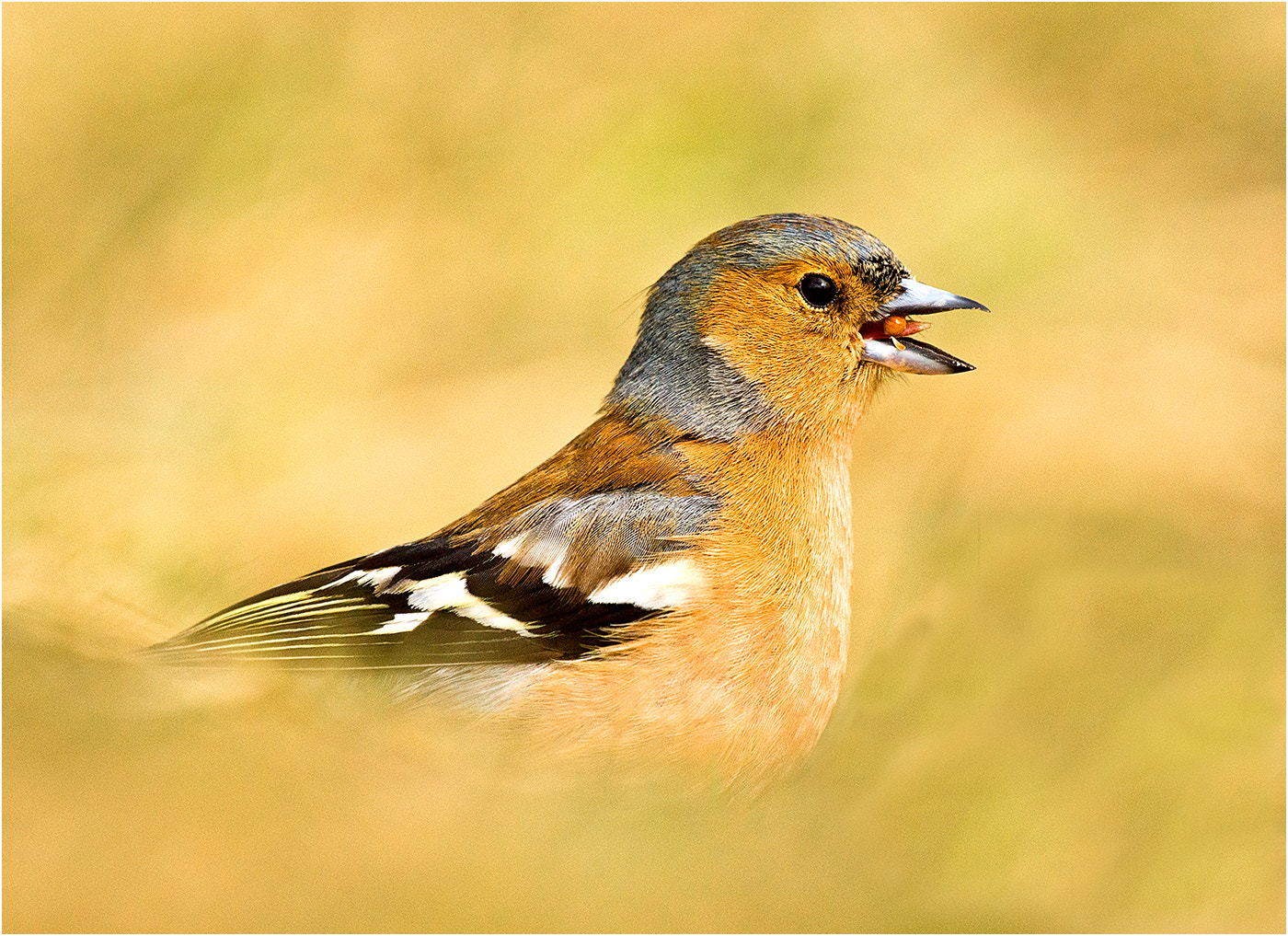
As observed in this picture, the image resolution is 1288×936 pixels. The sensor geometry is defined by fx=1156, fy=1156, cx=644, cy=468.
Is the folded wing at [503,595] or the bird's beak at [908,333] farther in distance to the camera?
the bird's beak at [908,333]

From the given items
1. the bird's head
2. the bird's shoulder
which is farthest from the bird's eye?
the bird's shoulder

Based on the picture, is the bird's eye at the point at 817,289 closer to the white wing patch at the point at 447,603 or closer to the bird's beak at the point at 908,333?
the bird's beak at the point at 908,333

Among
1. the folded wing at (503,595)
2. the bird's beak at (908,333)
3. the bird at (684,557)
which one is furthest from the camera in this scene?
the bird's beak at (908,333)

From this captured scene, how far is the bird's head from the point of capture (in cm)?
292

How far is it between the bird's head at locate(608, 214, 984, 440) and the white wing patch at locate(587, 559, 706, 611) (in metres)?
0.45

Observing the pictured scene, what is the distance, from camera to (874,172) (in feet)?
17.9

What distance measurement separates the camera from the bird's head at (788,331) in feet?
9.58

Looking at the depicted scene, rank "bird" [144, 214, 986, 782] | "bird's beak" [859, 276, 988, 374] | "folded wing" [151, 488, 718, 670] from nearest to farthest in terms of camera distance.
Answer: "bird" [144, 214, 986, 782] < "folded wing" [151, 488, 718, 670] < "bird's beak" [859, 276, 988, 374]

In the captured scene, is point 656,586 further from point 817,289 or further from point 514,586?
point 817,289

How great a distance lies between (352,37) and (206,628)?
328cm

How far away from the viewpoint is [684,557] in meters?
2.62

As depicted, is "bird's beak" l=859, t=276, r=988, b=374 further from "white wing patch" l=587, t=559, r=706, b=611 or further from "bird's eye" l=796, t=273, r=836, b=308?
"white wing patch" l=587, t=559, r=706, b=611

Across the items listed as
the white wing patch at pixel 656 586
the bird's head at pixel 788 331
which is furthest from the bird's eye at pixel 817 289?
the white wing patch at pixel 656 586

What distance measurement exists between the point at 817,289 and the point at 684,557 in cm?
83
